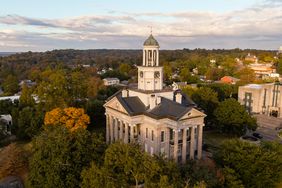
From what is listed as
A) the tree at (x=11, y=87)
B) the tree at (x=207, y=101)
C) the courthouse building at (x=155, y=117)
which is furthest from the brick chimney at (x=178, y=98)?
the tree at (x=11, y=87)

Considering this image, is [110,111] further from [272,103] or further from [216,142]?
[272,103]

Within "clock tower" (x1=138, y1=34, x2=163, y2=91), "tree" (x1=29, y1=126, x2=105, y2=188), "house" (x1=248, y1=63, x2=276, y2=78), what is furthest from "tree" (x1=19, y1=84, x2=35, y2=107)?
"house" (x1=248, y1=63, x2=276, y2=78)

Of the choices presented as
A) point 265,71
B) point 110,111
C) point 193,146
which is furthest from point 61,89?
point 265,71

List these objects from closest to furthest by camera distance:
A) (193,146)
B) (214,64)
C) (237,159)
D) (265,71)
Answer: (237,159)
(193,146)
(265,71)
(214,64)

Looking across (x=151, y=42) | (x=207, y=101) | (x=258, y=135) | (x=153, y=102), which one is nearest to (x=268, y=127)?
(x=258, y=135)

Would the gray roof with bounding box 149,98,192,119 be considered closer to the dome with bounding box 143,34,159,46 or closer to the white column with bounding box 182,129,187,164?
the white column with bounding box 182,129,187,164

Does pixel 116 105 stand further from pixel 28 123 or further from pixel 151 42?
pixel 28 123
